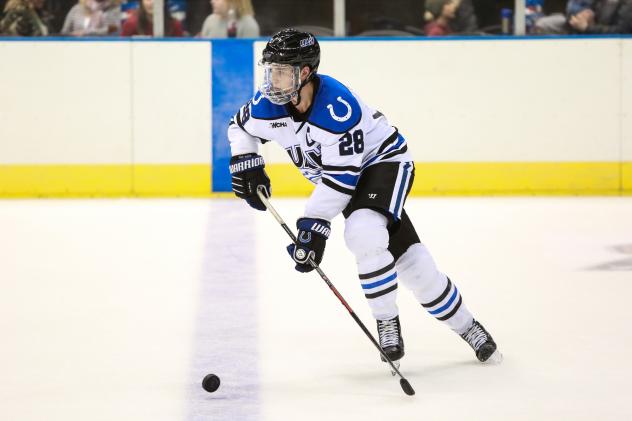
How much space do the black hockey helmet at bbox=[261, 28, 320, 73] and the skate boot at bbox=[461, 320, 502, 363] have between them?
0.99m

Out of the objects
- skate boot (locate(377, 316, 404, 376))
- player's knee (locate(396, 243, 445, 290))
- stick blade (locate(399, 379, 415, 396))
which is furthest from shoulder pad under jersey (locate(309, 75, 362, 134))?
stick blade (locate(399, 379, 415, 396))

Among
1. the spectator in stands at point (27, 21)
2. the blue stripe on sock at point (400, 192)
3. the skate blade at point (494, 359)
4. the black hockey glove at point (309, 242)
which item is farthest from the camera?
the spectator in stands at point (27, 21)

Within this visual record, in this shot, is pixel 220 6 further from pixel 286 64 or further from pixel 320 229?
pixel 320 229

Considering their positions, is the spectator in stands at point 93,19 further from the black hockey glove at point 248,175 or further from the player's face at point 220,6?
the black hockey glove at point 248,175

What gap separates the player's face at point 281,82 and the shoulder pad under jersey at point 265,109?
0.50 ft

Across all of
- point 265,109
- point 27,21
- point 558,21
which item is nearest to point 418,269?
point 265,109

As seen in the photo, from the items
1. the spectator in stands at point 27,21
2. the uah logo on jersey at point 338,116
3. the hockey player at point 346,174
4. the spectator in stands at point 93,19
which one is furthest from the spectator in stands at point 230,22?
the uah logo on jersey at point 338,116

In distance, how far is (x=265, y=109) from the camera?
145 inches

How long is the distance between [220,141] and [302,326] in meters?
4.21

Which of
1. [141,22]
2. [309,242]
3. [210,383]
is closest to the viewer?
[210,383]

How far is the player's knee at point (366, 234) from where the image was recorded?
3477 mm

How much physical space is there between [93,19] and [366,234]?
539cm

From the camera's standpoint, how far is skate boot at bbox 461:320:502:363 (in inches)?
145

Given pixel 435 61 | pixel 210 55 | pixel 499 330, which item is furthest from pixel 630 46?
pixel 499 330
